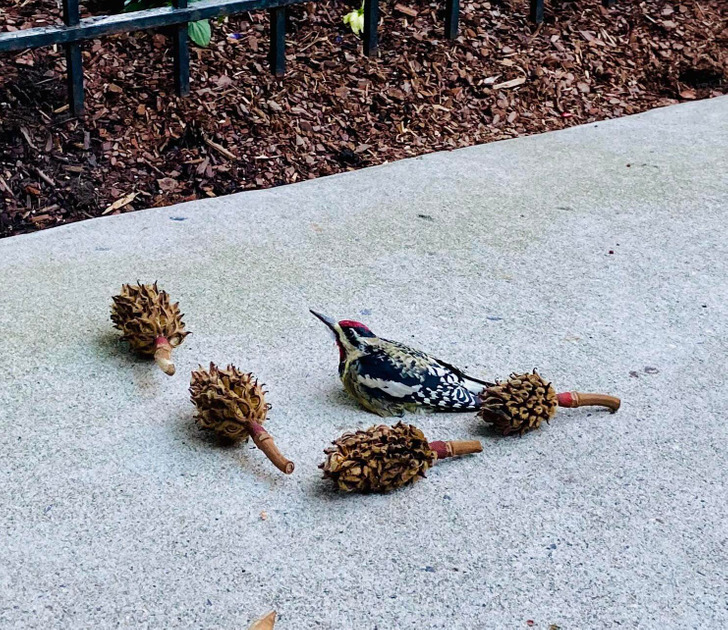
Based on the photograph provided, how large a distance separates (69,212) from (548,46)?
2.78 m

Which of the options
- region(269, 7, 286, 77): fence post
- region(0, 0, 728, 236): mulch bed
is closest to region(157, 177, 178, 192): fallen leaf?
region(0, 0, 728, 236): mulch bed

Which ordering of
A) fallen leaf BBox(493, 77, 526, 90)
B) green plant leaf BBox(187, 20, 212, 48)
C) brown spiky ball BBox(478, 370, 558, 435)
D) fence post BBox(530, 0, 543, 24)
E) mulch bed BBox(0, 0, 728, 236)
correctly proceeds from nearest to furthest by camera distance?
brown spiky ball BBox(478, 370, 558, 435) → mulch bed BBox(0, 0, 728, 236) → green plant leaf BBox(187, 20, 212, 48) → fallen leaf BBox(493, 77, 526, 90) → fence post BBox(530, 0, 543, 24)

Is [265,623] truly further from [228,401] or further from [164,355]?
[164,355]

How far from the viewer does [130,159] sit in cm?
396

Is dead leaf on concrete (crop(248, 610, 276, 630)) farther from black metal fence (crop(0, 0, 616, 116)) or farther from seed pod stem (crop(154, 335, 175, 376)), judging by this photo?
black metal fence (crop(0, 0, 616, 116))

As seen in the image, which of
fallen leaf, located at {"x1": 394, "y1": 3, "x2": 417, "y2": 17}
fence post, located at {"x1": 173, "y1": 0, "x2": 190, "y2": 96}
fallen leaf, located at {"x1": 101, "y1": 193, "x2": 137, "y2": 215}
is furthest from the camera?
fallen leaf, located at {"x1": 394, "y1": 3, "x2": 417, "y2": 17}

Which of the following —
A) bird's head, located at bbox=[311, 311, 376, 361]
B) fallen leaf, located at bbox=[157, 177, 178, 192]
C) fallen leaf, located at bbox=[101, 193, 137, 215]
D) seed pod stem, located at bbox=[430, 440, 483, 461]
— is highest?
bird's head, located at bbox=[311, 311, 376, 361]

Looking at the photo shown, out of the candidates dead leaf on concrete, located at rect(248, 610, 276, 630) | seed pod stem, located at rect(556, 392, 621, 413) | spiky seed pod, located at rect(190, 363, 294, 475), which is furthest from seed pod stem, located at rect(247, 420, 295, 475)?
seed pod stem, located at rect(556, 392, 621, 413)

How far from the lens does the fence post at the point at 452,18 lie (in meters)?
4.91

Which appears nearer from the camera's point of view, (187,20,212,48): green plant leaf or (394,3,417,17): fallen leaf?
(187,20,212,48): green plant leaf

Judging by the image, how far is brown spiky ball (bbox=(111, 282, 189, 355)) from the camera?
2.62 m

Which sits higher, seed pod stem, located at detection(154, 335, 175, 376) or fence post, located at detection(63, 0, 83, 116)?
fence post, located at detection(63, 0, 83, 116)

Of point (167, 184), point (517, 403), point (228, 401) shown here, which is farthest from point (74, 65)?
point (517, 403)

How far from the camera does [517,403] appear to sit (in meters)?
2.41
